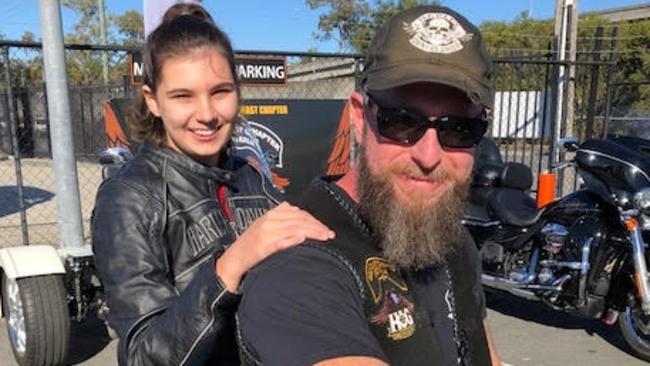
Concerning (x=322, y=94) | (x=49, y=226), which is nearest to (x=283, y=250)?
(x=49, y=226)

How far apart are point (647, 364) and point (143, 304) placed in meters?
4.05

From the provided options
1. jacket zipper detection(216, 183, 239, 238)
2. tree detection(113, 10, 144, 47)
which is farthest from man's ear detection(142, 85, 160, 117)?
tree detection(113, 10, 144, 47)

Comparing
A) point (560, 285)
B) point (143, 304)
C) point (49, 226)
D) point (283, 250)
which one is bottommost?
point (49, 226)

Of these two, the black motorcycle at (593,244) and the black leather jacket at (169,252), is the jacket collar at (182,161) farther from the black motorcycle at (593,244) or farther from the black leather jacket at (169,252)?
the black motorcycle at (593,244)

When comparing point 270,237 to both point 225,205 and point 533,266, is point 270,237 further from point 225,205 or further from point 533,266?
point 533,266

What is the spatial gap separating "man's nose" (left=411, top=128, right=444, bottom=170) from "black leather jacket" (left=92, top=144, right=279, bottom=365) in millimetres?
504

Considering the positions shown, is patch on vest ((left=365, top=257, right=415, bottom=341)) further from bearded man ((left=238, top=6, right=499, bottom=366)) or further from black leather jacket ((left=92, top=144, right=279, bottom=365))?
black leather jacket ((left=92, top=144, right=279, bottom=365))

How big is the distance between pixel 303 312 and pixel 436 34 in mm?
632

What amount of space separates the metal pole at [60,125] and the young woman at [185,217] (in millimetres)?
2408

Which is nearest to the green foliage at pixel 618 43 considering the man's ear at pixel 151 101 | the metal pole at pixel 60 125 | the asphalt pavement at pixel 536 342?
the asphalt pavement at pixel 536 342

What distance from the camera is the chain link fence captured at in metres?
6.66

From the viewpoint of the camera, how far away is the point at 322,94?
1352 centimetres

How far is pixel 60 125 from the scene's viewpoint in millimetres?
4453

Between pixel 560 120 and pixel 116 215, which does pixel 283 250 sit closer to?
pixel 116 215
